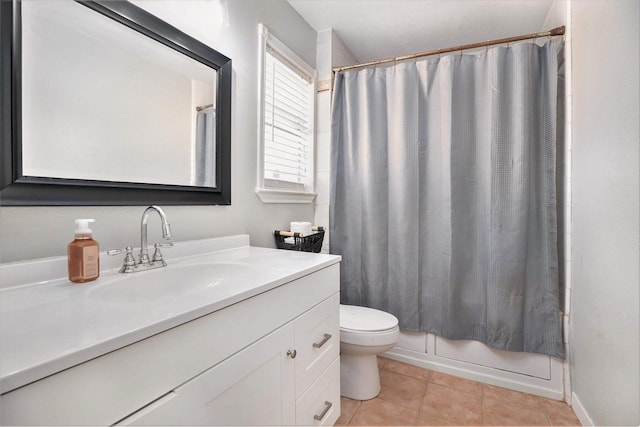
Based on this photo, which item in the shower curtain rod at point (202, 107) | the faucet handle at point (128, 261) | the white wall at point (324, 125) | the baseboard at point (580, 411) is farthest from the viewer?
Answer: the white wall at point (324, 125)

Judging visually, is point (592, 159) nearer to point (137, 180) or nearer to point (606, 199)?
point (606, 199)

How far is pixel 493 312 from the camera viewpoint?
71.6 inches

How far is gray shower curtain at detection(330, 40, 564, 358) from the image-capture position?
1.74 metres

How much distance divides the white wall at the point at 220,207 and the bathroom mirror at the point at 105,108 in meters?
0.05

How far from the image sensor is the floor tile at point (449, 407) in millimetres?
1527

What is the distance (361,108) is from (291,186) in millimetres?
738

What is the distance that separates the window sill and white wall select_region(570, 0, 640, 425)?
1.51m

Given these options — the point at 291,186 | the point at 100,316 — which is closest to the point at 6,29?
the point at 100,316

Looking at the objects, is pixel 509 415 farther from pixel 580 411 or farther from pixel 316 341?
Answer: pixel 316 341

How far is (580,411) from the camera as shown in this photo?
1533mm

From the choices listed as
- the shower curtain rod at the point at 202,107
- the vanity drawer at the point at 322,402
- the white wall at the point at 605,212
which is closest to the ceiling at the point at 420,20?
the white wall at the point at 605,212

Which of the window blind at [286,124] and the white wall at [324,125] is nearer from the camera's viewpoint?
the window blind at [286,124]

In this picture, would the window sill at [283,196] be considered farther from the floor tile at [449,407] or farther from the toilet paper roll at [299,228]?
the floor tile at [449,407]

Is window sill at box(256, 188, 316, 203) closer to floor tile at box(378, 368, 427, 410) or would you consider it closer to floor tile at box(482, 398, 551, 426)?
floor tile at box(378, 368, 427, 410)
